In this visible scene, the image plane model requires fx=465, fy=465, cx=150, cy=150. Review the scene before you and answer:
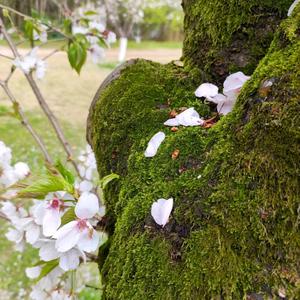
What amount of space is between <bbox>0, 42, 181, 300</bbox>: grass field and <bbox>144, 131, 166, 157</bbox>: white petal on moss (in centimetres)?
78

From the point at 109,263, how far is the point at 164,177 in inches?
7.4

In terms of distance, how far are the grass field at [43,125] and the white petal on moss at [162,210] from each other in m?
0.90

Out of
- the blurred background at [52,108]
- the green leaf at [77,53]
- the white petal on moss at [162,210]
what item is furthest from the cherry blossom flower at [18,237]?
the green leaf at [77,53]

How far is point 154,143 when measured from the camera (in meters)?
0.83

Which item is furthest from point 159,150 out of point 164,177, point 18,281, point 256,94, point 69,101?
point 69,101

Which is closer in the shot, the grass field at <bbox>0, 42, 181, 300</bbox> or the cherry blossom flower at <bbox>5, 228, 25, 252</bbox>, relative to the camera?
the cherry blossom flower at <bbox>5, 228, 25, 252</bbox>

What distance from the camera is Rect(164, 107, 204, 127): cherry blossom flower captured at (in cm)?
84

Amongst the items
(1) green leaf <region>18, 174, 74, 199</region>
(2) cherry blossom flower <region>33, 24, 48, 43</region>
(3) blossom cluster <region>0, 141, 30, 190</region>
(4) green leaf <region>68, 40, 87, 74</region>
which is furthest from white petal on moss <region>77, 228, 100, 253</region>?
(2) cherry blossom flower <region>33, 24, 48, 43</region>

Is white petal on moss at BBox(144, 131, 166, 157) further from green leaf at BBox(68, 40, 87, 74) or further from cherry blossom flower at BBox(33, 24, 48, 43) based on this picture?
cherry blossom flower at BBox(33, 24, 48, 43)

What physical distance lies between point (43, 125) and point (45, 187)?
6762mm

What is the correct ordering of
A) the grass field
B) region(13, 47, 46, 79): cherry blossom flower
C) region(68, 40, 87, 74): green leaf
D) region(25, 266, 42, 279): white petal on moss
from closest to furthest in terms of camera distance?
region(25, 266, 42, 279): white petal on moss → region(68, 40, 87, 74): green leaf → region(13, 47, 46, 79): cherry blossom flower → the grass field

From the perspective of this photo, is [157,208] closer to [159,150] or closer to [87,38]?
[159,150]

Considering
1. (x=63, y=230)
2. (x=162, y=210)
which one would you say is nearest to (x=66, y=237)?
(x=63, y=230)

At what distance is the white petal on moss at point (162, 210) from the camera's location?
688 mm
